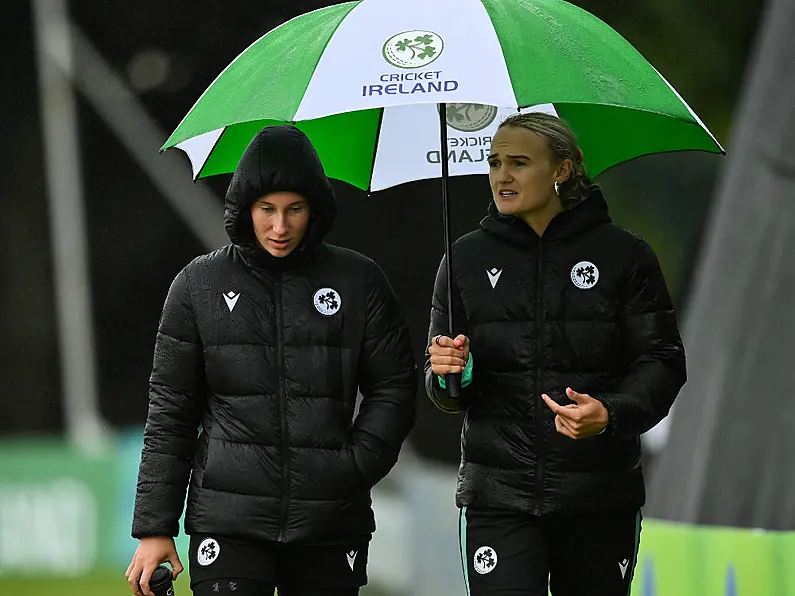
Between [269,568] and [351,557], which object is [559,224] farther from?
[269,568]

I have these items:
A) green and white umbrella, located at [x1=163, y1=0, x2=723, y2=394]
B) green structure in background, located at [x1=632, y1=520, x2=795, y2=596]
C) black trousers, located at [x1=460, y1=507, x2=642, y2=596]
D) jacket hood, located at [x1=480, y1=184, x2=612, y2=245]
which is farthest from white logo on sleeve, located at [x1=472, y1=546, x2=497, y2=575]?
green structure in background, located at [x1=632, y1=520, x2=795, y2=596]

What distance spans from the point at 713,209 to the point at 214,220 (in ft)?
8.62

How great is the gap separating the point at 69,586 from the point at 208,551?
182 inches

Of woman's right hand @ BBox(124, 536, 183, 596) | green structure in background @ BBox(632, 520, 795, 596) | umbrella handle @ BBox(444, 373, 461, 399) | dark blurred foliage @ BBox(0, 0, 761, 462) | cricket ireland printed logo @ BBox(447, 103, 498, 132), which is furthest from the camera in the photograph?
dark blurred foliage @ BBox(0, 0, 761, 462)

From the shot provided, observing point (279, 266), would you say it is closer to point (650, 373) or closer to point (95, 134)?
point (650, 373)

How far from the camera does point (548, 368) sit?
13.4ft

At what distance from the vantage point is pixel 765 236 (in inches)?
251

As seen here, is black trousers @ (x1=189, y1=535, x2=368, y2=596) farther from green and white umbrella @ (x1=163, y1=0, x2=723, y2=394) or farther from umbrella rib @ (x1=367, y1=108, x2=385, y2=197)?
umbrella rib @ (x1=367, y1=108, x2=385, y2=197)

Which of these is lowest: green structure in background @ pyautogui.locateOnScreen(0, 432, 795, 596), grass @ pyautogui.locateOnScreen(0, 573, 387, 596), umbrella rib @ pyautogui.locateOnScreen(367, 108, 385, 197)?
grass @ pyautogui.locateOnScreen(0, 573, 387, 596)

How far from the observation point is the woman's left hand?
3.87 m

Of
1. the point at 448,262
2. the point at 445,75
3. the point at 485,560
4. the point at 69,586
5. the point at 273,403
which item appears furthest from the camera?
the point at 69,586

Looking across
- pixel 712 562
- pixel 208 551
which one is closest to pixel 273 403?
pixel 208 551

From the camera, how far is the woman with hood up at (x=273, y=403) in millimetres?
3883

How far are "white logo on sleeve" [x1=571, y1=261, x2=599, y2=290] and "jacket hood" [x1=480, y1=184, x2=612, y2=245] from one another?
0.33ft
